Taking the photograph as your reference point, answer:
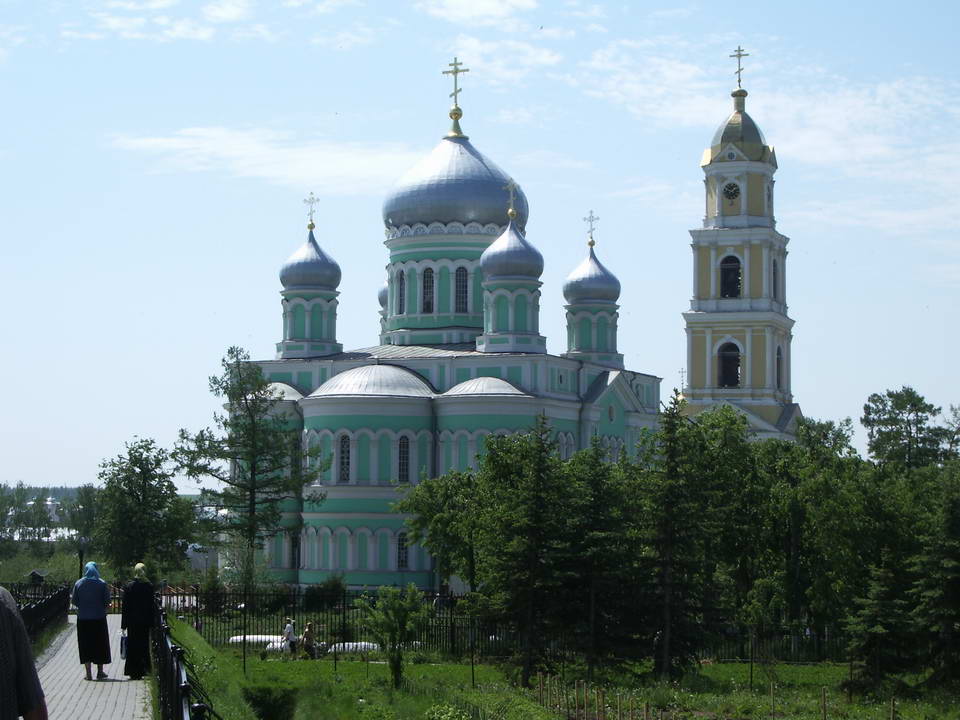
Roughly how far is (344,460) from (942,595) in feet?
73.7

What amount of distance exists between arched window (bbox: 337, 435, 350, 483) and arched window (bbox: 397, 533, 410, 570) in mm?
2212

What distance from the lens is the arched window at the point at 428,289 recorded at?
48.6 m

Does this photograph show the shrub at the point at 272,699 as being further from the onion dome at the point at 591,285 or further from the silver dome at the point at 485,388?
the onion dome at the point at 591,285

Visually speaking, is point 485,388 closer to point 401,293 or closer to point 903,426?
point 401,293

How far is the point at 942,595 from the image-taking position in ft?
78.7

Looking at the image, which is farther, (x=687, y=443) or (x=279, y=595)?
(x=279, y=595)

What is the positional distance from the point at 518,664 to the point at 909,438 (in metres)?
44.3

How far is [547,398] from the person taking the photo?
43781 mm

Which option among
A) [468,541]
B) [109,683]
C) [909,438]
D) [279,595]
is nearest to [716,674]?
[468,541]

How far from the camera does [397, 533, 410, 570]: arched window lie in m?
42.8

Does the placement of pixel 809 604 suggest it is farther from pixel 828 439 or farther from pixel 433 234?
pixel 433 234

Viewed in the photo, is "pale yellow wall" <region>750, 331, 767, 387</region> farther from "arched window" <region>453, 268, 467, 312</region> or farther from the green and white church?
"arched window" <region>453, 268, 467, 312</region>

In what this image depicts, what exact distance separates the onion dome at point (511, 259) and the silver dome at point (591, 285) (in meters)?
5.64

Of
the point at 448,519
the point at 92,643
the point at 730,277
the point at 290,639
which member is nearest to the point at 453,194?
the point at 730,277
